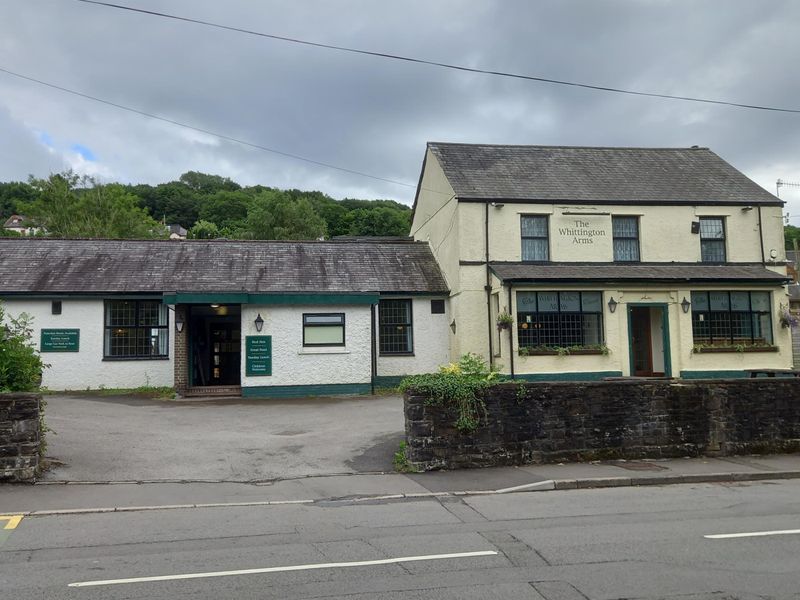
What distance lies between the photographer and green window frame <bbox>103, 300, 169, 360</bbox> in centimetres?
2025

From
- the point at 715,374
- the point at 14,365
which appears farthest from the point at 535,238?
the point at 14,365

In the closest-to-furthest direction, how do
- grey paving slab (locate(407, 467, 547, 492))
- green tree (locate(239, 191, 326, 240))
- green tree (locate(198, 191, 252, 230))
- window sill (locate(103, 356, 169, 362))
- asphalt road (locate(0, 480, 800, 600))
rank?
1. asphalt road (locate(0, 480, 800, 600))
2. grey paving slab (locate(407, 467, 547, 492))
3. window sill (locate(103, 356, 169, 362))
4. green tree (locate(239, 191, 326, 240))
5. green tree (locate(198, 191, 252, 230))

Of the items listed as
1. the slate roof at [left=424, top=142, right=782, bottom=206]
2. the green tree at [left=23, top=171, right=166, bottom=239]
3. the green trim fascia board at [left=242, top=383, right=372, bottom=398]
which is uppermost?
the green tree at [left=23, top=171, right=166, bottom=239]

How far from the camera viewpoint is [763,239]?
2336 centimetres

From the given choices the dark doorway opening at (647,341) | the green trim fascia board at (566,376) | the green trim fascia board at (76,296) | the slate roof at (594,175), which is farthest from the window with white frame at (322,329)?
the dark doorway opening at (647,341)

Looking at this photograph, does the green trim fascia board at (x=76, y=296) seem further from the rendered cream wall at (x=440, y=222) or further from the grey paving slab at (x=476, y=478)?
the grey paving slab at (x=476, y=478)

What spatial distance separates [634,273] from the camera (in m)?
21.4

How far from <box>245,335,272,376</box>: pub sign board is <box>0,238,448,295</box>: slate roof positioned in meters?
1.61

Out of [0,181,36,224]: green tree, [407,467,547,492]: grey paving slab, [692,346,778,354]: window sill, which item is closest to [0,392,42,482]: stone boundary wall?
[407,467,547,492]: grey paving slab

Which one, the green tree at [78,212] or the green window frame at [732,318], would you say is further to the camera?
the green tree at [78,212]

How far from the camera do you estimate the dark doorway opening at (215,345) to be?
2128 centimetres

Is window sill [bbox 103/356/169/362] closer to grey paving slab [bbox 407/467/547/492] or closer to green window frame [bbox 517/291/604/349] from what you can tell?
green window frame [bbox 517/291/604/349]

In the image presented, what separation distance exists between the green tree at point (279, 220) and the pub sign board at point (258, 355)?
134 ft

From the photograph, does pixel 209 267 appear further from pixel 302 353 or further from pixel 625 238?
pixel 625 238
